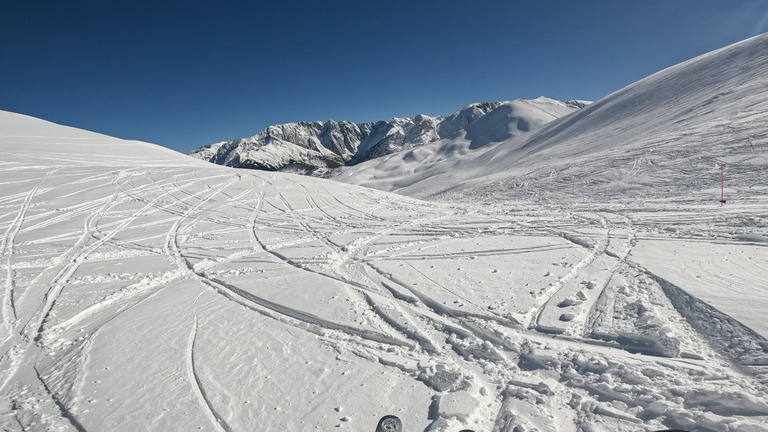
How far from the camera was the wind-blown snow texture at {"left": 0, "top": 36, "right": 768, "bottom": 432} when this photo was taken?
3.23 m

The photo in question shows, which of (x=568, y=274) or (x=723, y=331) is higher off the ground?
(x=568, y=274)

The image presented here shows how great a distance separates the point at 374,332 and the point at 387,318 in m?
0.43

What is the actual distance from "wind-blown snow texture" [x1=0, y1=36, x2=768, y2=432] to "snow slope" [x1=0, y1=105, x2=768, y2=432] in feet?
0.09

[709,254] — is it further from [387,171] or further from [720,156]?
[387,171]

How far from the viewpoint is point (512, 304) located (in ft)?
16.8

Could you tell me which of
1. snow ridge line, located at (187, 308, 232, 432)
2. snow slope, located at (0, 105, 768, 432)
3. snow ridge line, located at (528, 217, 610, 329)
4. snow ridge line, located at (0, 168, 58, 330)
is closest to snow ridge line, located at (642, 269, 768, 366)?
snow slope, located at (0, 105, 768, 432)

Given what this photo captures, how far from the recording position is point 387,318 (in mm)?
4949

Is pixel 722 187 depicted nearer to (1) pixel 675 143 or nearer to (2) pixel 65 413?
(1) pixel 675 143

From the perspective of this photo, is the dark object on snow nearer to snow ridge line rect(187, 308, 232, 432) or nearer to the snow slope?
Result: the snow slope

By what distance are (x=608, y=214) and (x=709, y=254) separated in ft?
18.0

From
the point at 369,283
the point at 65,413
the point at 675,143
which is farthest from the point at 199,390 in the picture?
the point at 675,143

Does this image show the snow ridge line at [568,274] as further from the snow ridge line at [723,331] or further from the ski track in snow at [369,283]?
the snow ridge line at [723,331]

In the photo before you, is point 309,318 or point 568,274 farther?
point 568,274

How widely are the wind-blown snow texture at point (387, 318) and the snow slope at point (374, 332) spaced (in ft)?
0.09
